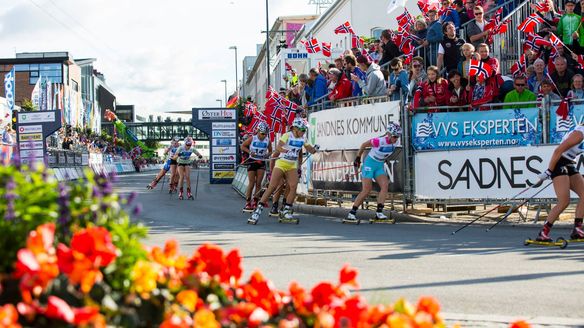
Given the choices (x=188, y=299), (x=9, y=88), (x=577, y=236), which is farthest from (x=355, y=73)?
(x=9, y=88)

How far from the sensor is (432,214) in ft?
60.5

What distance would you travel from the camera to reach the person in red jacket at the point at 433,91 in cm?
1739

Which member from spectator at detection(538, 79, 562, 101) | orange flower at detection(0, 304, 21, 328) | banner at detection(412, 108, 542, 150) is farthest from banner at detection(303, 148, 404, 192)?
orange flower at detection(0, 304, 21, 328)

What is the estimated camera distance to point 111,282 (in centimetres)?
317

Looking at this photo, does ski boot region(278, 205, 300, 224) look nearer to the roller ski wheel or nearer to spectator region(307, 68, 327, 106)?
spectator region(307, 68, 327, 106)

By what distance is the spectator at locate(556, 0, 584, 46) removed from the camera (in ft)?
58.2

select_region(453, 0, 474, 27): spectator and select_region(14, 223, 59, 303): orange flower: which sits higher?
select_region(453, 0, 474, 27): spectator

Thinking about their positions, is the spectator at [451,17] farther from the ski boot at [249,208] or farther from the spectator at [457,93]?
the ski boot at [249,208]

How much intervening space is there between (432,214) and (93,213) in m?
15.5

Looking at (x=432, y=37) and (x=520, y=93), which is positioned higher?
Answer: (x=432, y=37)

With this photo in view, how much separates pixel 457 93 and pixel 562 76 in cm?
195

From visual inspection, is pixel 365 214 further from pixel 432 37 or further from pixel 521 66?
pixel 521 66

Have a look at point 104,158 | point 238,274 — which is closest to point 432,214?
point 238,274

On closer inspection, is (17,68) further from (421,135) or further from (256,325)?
(256,325)
